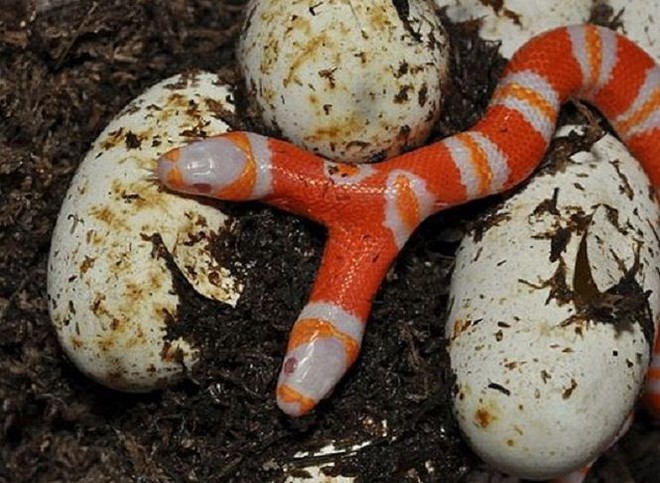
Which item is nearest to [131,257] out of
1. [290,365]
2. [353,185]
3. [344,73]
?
[290,365]

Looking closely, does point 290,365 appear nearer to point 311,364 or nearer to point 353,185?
point 311,364

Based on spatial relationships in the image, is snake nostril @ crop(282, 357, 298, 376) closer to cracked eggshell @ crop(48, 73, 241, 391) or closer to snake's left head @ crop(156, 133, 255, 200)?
cracked eggshell @ crop(48, 73, 241, 391)

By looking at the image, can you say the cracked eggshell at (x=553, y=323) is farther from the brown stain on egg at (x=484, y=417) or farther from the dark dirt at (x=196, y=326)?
the dark dirt at (x=196, y=326)

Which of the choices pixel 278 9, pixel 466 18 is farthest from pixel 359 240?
pixel 466 18

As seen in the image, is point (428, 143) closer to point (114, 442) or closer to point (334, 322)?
point (334, 322)

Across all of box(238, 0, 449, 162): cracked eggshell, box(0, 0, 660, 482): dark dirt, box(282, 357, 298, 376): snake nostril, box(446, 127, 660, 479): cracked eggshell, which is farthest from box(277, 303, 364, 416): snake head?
box(238, 0, 449, 162): cracked eggshell

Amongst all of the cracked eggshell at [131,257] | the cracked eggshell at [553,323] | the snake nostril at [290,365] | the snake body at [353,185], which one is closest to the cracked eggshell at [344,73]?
the snake body at [353,185]
